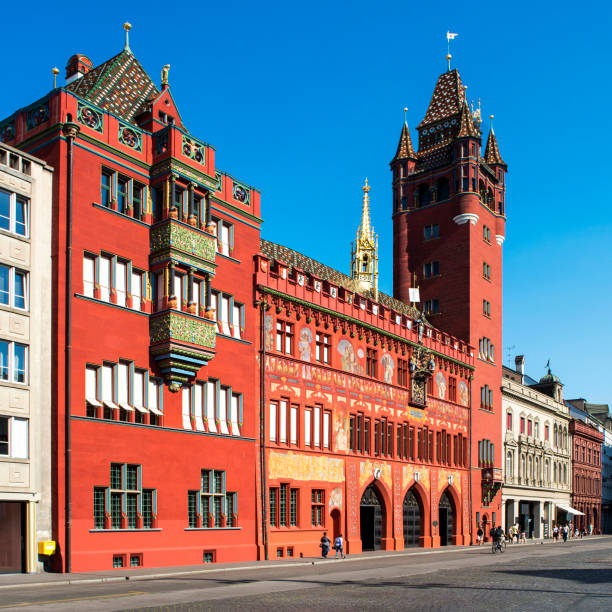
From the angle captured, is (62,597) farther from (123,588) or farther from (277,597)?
(277,597)

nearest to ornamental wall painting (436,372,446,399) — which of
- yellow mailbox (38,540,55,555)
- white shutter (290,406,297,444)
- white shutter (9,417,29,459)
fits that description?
white shutter (290,406,297,444)

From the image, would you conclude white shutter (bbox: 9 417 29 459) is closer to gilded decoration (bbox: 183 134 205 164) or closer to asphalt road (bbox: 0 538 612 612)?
asphalt road (bbox: 0 538 612 612)

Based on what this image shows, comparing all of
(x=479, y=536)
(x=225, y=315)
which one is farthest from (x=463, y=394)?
(x=225, y=315)

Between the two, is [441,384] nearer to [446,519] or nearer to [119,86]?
[446,519]

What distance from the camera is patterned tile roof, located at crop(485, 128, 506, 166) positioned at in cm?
8006

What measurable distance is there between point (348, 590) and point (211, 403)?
1614 cm

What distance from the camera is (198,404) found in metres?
40.1

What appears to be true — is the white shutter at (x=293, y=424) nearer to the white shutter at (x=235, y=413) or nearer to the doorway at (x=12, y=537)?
the white shutter at (x=235, y=413)

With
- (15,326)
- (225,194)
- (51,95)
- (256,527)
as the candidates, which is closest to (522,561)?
(256,527)

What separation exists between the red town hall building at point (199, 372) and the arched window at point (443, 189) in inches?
571

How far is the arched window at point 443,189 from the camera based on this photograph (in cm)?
7544

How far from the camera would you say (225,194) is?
4322cm

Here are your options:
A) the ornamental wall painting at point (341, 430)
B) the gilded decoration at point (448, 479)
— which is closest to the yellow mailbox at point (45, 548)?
the ornamental wall painting at point (341, 430)

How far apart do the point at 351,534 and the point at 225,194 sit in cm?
2119
